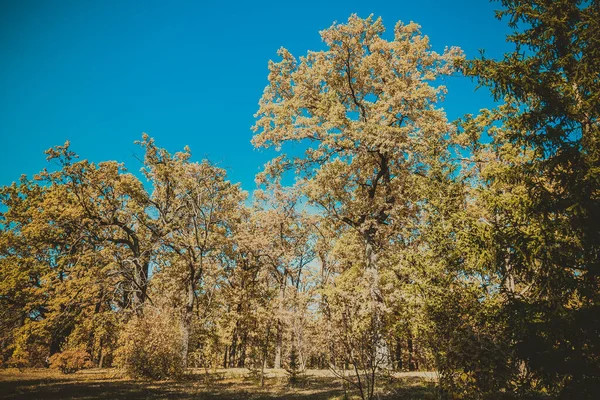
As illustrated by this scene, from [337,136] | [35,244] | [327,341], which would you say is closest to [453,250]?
[327,341]

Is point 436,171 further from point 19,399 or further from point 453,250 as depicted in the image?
point 19,399

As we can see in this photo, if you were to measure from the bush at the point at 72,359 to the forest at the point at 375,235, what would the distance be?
0.60 metres

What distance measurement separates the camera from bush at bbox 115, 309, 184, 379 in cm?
1597

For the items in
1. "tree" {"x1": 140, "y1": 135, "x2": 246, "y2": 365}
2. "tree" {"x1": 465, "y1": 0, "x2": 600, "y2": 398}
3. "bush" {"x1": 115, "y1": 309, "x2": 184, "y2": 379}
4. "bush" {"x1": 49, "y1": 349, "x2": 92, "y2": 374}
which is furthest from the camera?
"tree" {"x1": 140, "y1": 135, "x2": 246, "y2": 365}

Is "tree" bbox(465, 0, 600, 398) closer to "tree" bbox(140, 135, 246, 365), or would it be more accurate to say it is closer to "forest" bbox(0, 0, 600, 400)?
"forest" bbox(0, 0, 600, 400)

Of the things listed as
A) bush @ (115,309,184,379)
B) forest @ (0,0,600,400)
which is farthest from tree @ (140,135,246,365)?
bush @ (115,309,184,379)

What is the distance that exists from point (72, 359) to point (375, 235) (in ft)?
64.5

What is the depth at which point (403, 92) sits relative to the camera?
1677 centimetres

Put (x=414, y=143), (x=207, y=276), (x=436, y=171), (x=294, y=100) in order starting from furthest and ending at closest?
1. (x=207, y=276)
2. (x=294, y=100)
3. (x=414, y=143)
4. (x=436, y=171)

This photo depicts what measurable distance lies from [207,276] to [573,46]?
79.3 ft

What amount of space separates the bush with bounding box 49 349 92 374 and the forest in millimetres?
598

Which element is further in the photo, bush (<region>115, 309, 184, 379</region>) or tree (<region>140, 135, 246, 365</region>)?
tree (<region>140, 135, 246, 365</region>)

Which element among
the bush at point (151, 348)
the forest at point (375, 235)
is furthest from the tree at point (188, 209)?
the bush at point (151, 348)

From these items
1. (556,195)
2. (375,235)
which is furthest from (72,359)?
(556,195)
